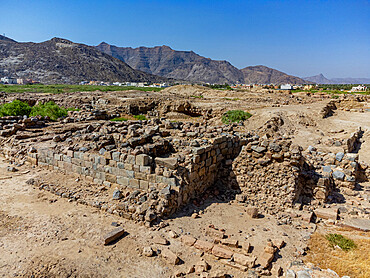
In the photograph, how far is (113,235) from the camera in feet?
20.3

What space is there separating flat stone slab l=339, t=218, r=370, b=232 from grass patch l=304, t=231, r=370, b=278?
380mm

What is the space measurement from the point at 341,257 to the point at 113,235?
5.46 metres

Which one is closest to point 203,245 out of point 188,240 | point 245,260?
point 188,240

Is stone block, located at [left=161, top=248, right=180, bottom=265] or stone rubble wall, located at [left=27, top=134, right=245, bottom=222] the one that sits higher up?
stone rubble wall, located at [left=27, top=134, right=245, bottom=222]

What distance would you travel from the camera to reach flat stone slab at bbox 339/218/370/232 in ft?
23.1

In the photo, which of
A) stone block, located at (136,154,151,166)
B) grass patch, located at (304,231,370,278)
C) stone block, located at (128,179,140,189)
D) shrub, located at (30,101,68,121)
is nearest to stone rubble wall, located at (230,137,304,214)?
grass patch, located at (304,231,370,278)

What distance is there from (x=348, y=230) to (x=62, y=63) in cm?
12883

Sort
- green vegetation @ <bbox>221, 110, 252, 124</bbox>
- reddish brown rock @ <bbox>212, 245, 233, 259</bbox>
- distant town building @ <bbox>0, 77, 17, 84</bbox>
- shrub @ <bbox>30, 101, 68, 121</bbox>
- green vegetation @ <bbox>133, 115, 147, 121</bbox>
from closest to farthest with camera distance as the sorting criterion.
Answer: reddish brown rock @ <bbox>212, 245, 233, 259</bbox>
green vegetation @ <bbox>221, 110, 252, 124</bbox>
shrub @ <bbox>30, 101, 68, 121</bbox>
green vegetation @ <bbox>133, 115, 147, 121</bbox>
distant town building @ <bbox>0, 77, 17, 84</bbox>

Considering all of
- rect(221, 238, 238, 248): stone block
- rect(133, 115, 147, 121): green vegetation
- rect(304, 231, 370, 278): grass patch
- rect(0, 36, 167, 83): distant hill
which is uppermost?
rect(0, 36, 167, 83): distant hill

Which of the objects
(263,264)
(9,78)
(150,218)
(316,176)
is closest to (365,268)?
(263,264)

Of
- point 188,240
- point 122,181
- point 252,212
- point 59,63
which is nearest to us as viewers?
point 188,240

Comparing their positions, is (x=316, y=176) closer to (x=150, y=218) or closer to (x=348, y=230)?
(x=348, y=230)

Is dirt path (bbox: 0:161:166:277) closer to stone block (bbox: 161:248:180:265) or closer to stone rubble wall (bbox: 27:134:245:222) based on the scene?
stone block (bbox: 161:248:180:265)

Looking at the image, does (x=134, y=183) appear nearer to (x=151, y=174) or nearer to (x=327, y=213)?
(x=151, y=174)
